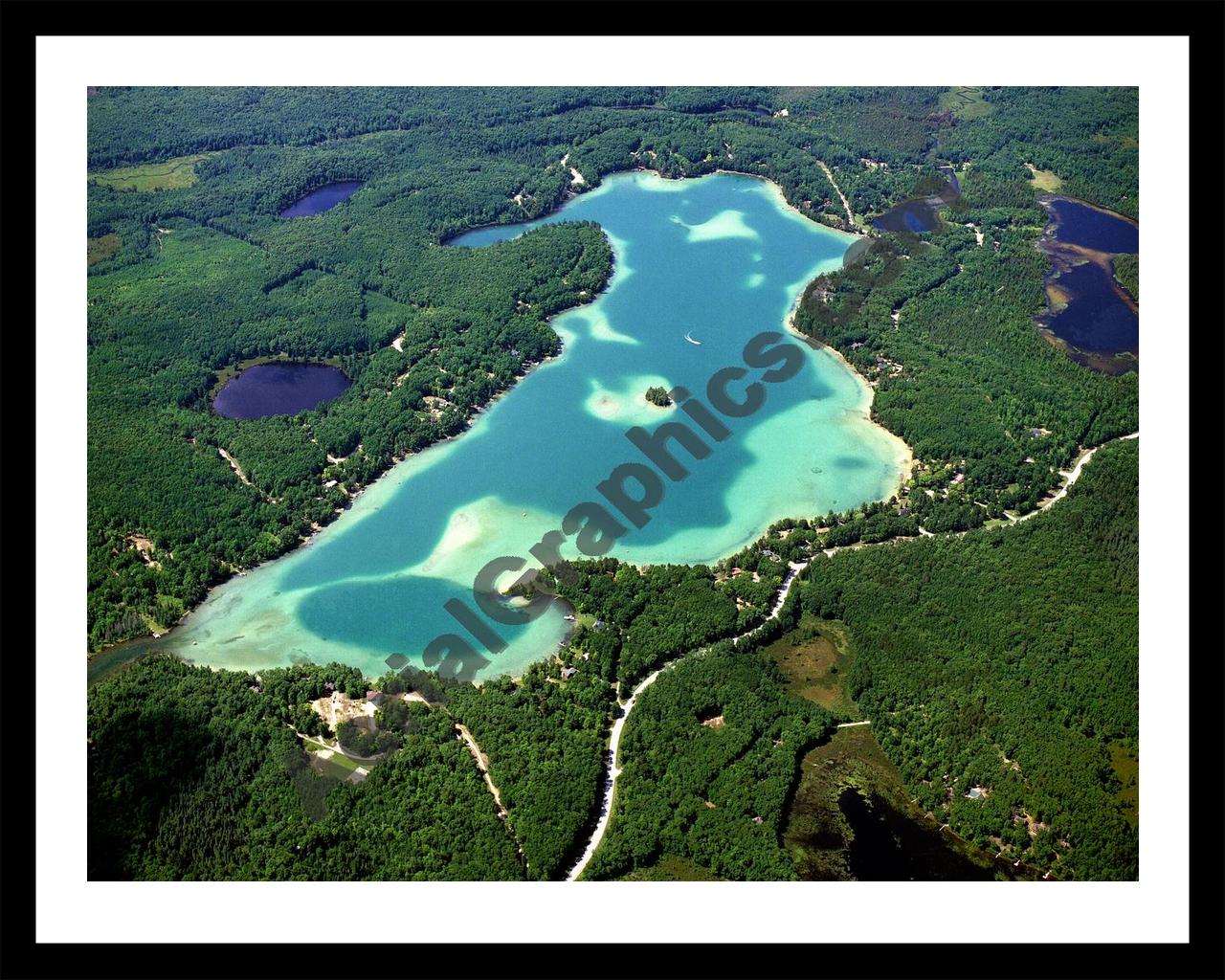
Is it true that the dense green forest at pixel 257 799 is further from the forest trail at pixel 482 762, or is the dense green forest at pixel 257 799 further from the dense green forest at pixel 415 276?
the dense green forest at pixel 415 276

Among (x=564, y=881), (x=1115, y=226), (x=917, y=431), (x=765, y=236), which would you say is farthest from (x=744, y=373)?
(x=564, y=881)

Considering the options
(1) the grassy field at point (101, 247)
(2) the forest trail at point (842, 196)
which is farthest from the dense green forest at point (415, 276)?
(2) the forest trail at point (842, 196)

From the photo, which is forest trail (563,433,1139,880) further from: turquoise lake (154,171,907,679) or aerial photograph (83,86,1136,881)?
turquoise lake (154,171,907,679)

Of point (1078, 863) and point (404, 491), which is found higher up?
point (404, 491)

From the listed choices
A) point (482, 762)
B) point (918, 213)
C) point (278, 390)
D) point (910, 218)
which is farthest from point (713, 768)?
point (918, 213)

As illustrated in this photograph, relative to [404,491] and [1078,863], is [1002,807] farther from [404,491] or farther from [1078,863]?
[404,491]

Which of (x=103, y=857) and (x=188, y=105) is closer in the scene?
(x=103, y=857)

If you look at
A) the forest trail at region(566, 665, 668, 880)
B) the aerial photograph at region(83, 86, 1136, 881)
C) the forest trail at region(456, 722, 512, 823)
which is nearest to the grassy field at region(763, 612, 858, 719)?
the aerial photograph at region(83, 86, 1136, 881)
